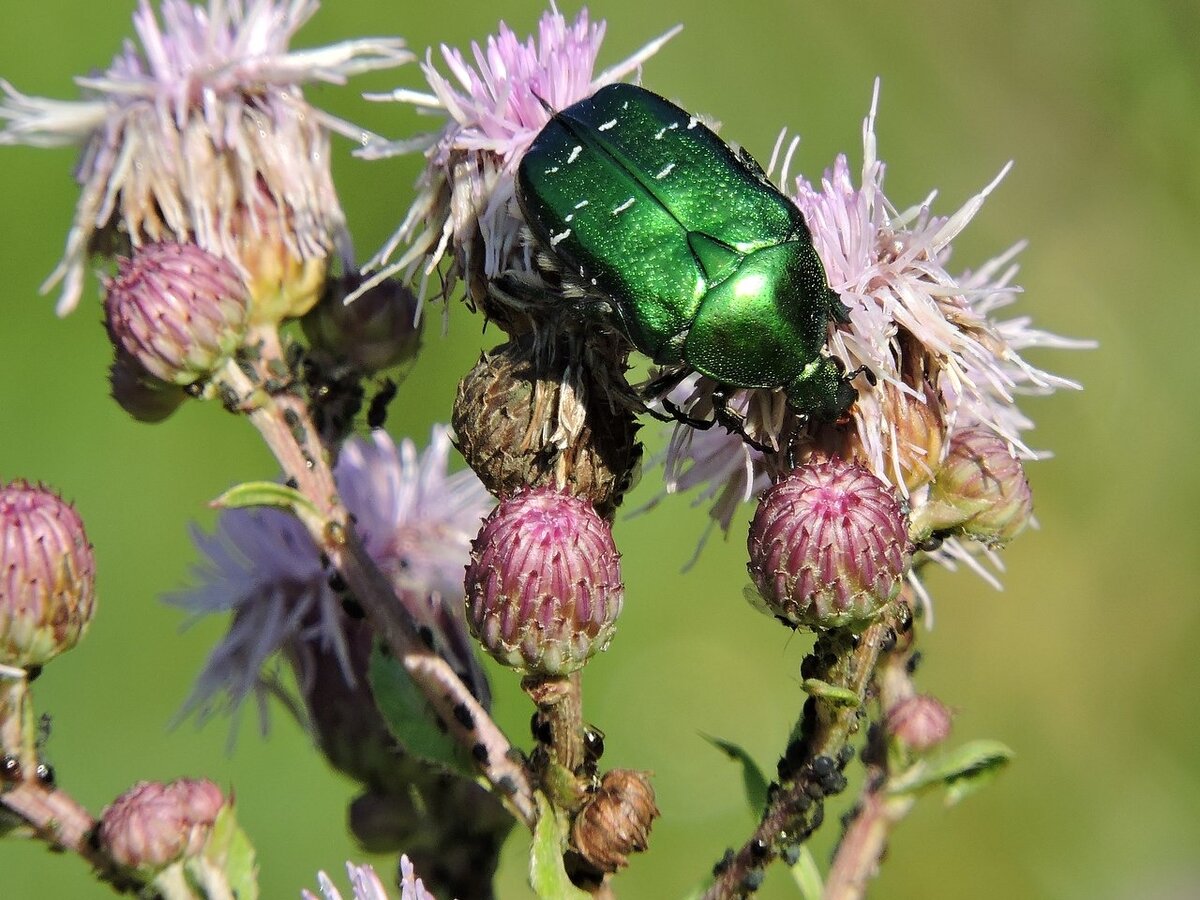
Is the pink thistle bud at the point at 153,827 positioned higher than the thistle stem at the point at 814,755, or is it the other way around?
the thistle stem at the point at 814,755

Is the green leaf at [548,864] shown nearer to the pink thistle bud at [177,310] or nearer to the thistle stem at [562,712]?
the thistle stem at [562,712]

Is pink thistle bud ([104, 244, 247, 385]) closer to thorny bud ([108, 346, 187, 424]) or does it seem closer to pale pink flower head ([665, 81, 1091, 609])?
thorny bud ([108, 346, 187, 424])

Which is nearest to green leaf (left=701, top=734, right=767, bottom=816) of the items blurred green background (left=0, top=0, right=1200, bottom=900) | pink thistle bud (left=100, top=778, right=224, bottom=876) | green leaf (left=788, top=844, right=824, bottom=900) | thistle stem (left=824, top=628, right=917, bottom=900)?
green leaf (left=788, top=844, right=824, bottom=900)

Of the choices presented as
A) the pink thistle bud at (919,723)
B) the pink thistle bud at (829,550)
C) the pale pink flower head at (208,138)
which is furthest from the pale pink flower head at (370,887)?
the pale pink flower head at (208,138)

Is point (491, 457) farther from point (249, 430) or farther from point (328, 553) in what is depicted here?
point (249, 430)

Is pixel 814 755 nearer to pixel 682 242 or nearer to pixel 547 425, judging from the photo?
pixel 547 425

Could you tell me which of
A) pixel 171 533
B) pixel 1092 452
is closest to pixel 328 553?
pixel 171 533
